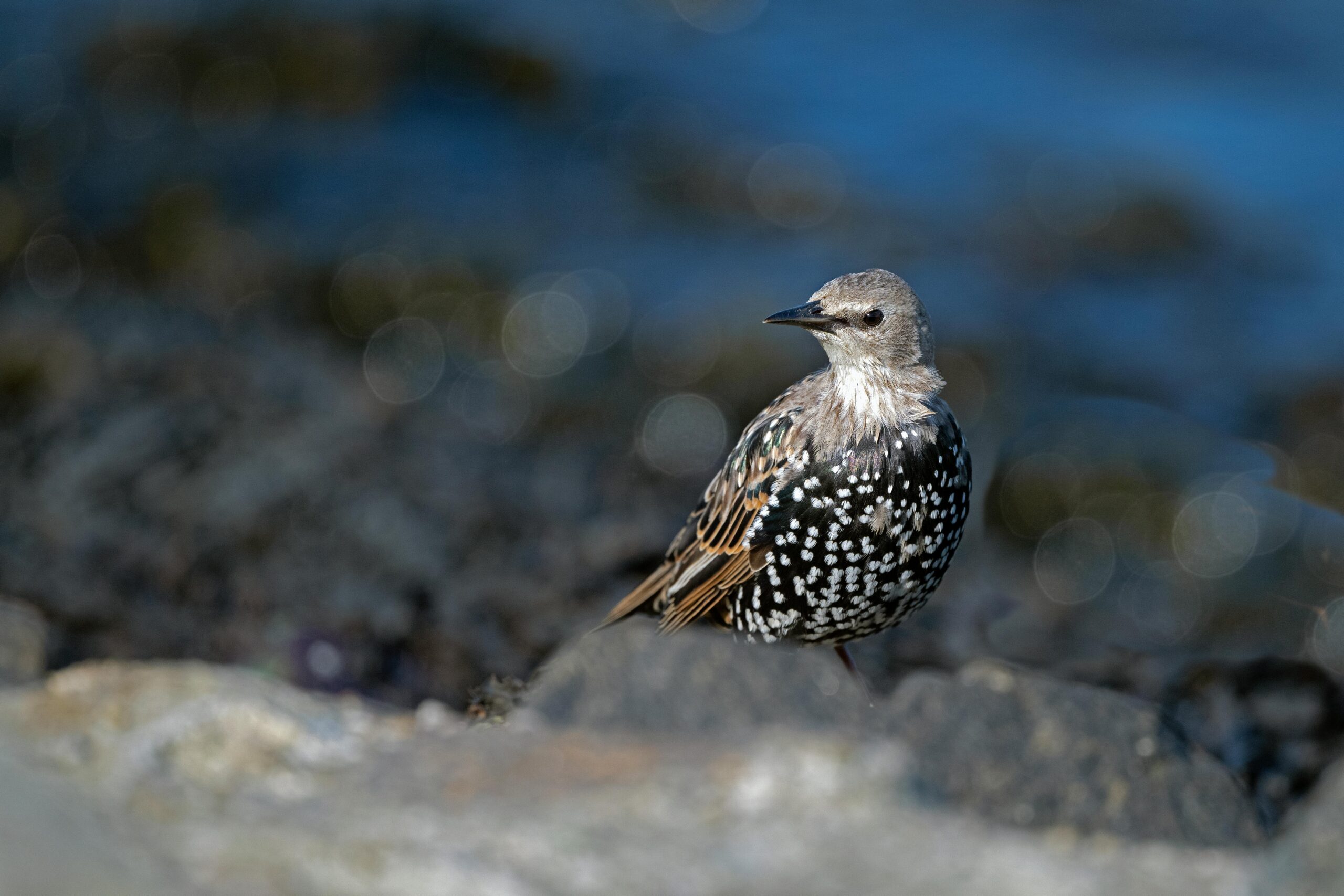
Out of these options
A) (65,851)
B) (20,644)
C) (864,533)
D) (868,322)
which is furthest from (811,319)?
(65,851)

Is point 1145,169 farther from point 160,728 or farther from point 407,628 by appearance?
point 160,728

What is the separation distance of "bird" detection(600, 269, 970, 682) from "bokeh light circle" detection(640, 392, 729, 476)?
10.0 ft

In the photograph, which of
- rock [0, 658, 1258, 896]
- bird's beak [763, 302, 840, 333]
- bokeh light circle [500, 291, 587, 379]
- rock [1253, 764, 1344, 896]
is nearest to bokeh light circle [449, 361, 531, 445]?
bokeh light circle [500, 291, 587, 379]

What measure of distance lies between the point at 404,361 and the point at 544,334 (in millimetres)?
1018

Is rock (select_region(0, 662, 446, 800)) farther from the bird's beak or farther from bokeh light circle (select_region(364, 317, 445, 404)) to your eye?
bokeh light circle (select_region(364, 317, 445, 404))

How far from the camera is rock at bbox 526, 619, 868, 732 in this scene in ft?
11.1

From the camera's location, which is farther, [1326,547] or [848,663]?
[1326,547]

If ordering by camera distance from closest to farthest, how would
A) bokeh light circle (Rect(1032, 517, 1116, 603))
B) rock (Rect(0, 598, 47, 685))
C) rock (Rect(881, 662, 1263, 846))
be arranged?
rock (Rect(881, 662, 1263, 846)) < rock (Rect(0, 598, 47, 685)) < bokeh light circle (Rect(1032, 517, 1116, 603))

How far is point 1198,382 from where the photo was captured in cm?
949

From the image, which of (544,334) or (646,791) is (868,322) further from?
(544,334)

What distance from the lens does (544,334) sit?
965cm

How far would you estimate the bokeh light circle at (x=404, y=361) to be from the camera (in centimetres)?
922

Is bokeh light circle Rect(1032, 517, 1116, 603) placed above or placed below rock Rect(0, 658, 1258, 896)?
below

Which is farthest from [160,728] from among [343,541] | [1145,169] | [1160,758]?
[1145,169]
